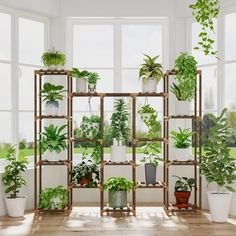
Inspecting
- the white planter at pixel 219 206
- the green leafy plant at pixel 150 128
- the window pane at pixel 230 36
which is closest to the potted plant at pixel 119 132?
the green leafy plant at pixel 150 128

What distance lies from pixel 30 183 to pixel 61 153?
2.17ft

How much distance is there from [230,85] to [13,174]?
2943 millimetres

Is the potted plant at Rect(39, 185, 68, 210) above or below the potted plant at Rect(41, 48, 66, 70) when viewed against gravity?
below

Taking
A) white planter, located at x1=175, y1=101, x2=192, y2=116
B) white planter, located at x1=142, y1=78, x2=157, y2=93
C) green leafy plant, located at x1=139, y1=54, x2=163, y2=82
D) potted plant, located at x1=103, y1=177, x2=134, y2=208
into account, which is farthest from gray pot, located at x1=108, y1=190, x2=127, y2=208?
green leafy plant, located at x1=139, y1=54, x2=163, y2=82

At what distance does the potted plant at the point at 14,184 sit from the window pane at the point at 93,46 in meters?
1.83

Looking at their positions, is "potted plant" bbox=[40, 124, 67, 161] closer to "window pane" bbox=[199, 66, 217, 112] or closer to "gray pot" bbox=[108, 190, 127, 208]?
"gray pot" bbox=[108, 190, 127, 208]

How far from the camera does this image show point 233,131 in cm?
702

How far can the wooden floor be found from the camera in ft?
19.0

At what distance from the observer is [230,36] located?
23.2ft

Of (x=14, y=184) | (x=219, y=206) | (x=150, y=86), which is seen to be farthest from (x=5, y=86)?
(x=219, y=206)

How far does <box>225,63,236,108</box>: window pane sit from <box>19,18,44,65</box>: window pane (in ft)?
8.35

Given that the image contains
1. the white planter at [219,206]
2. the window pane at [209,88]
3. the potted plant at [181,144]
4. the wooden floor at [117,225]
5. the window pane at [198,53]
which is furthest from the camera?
the window pane at [198,53]

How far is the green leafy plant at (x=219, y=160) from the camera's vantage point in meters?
6.44

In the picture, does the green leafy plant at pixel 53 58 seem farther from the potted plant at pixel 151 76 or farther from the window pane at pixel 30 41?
the potted plant at pixel 151 76
